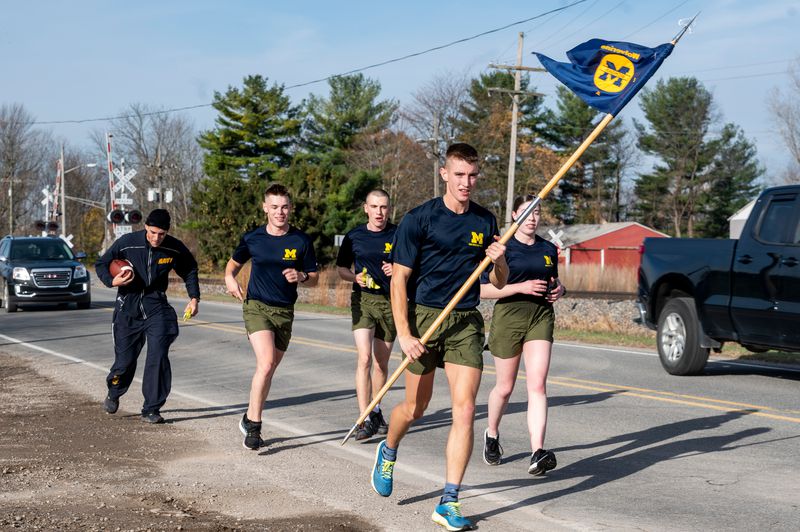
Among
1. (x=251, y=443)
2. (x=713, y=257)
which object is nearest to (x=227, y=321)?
(x=713, y=257)

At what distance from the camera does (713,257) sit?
42.0 feet

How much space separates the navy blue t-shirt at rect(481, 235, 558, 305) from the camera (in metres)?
7.72

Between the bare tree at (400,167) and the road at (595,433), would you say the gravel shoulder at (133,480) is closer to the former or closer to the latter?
the road at (595,433)

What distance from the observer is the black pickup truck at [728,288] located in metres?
11.7

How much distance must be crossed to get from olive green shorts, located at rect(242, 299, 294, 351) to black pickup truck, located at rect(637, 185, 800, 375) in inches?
234

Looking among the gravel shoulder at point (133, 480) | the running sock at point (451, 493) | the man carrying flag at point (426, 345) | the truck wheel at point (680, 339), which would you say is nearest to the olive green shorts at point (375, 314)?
the gravel shoulder at point (133, 480)

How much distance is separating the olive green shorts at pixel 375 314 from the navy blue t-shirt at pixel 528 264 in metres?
1.58

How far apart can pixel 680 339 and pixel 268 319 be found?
6635 mm

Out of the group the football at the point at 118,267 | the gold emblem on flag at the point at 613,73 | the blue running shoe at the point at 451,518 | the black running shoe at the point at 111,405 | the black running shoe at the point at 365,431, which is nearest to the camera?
the blue running shoe at the point at 451,518

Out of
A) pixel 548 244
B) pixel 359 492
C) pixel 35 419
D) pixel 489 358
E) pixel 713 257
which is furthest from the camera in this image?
pixel 489 358

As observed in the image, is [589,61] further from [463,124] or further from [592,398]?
[463,124]

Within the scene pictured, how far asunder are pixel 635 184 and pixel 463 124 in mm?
20709

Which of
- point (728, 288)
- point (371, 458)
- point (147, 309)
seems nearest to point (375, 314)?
point (371, 458)

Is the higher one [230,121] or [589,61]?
[230,121]
